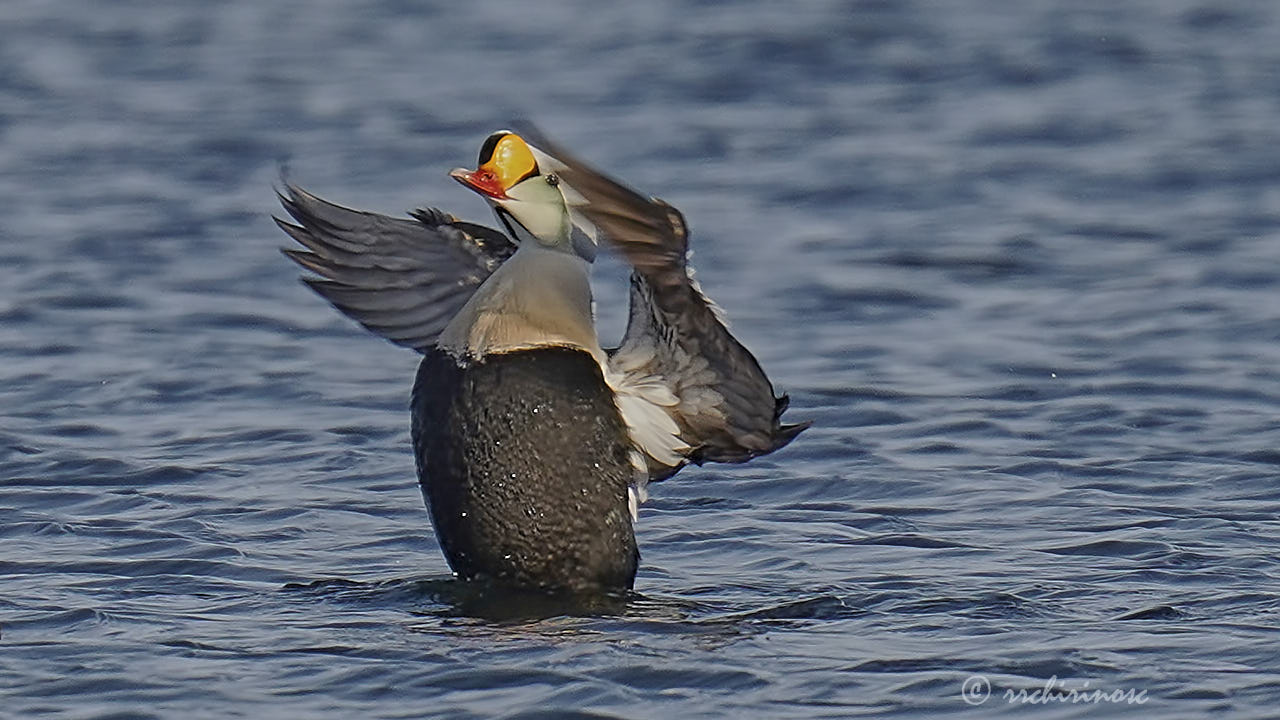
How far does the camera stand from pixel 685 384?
6.67m

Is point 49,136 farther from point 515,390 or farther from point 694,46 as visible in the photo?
point 515,390

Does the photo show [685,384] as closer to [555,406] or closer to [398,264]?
[555,406]

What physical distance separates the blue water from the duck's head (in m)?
1.05

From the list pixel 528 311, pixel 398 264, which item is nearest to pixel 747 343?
pixel 398 264

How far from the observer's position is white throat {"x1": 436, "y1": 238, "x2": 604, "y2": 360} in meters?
6.54

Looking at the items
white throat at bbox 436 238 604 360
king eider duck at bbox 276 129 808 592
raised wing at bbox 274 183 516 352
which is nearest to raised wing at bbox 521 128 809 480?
king eider duck at bbox 276 129 808 592

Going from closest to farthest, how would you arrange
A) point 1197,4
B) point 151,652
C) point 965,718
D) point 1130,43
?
1. point 965,718
2. point 151,652
3. point 1130,43
4. point 1197,4

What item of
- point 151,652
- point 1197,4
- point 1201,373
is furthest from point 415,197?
point 1197,4

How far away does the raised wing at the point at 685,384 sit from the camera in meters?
6.32

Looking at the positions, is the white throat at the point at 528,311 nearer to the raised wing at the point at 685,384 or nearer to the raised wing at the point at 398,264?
the raised wing at the point at 685,384

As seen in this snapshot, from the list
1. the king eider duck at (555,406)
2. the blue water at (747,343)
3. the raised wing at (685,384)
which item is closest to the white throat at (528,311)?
the king eider duck at (555,406)

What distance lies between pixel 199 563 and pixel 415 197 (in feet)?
21.5

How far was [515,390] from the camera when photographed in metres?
6.50

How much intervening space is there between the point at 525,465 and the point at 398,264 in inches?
49.9
